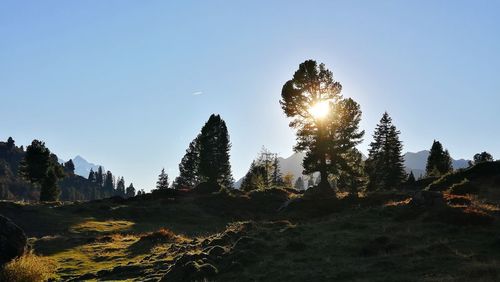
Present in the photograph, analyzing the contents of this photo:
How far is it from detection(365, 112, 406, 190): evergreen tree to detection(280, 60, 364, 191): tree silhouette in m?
33.5

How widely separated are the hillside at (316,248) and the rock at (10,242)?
2701 mm

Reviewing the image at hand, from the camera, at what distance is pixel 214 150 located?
9575cm

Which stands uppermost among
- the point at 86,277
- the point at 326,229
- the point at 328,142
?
the point at 328,142

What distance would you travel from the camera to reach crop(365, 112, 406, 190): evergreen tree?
3516 inches

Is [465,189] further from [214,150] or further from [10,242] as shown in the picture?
[214,150]

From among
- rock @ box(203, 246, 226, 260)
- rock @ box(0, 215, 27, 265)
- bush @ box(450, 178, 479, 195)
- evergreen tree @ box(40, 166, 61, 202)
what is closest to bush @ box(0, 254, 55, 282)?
rock @ box(0, 215, 27, 265)

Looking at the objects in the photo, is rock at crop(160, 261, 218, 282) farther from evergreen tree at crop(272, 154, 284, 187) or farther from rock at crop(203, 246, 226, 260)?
evergreen tree at crop(272, 154, 284, 187)

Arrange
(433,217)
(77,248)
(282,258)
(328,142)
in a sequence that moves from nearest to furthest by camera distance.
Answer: (282,258) < (433,217) < (77,248) < (328,142)

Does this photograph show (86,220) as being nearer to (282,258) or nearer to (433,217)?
(282,258)

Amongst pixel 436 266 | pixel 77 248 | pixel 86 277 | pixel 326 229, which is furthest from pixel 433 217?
pixel 77 248

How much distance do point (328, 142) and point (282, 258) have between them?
35438 millimetres

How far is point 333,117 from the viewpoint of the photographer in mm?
58219

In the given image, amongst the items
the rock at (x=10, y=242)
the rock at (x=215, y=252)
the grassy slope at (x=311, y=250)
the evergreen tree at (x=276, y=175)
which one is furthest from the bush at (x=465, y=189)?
the evergreen tree at (x=276, y=175)

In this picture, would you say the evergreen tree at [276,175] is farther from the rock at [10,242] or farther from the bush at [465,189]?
the rock at [10,242]
